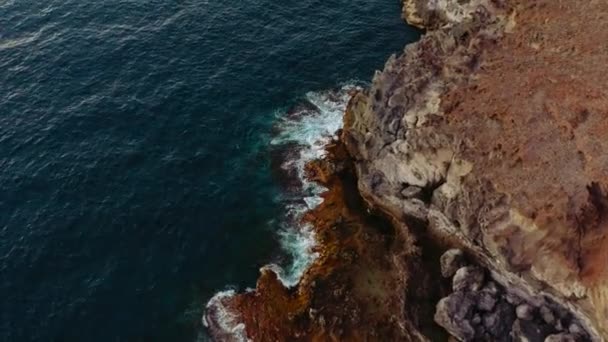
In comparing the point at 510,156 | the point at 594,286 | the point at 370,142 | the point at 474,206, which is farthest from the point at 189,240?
the point at 594,286

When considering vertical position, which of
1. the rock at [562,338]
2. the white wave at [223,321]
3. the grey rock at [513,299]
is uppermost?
Result: the rock at [562,338]

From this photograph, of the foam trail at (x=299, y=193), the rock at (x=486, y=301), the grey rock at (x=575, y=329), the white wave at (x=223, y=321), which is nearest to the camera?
the grey rock at (x=575, y=329)

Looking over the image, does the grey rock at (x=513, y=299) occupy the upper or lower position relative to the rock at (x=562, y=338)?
lower

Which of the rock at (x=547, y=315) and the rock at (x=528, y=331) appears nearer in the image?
the rock at (x=528, y=331)

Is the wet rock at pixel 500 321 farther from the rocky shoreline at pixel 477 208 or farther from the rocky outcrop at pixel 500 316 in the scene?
the rocky shoreline at pixel 477 208

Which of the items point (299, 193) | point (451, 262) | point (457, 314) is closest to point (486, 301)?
point (457, 314)

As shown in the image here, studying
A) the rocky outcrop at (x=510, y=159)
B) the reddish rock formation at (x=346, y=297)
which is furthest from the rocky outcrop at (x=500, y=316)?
the reddish rock formation at (x=346, y=297)

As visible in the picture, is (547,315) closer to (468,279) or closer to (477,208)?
(468,279)
